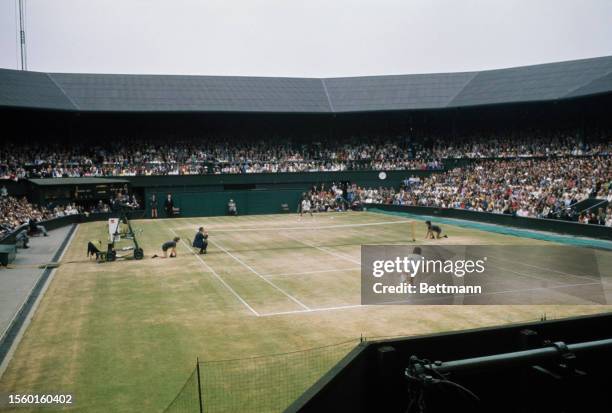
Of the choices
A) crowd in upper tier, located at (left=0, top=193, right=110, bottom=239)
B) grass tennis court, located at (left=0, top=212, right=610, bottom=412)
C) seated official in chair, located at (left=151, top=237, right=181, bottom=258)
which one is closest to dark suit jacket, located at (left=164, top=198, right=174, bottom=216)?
crowd in upper tier, located at (left=0, top=193, right=110, bottom=239)

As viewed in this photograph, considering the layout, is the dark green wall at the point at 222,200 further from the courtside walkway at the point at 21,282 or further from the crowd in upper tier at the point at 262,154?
the courtside walkway at the point at 21,282

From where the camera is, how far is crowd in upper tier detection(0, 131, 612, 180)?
47.0 metres

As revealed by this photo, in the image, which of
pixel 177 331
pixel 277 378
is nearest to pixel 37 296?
pixel 177 331

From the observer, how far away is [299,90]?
202ft

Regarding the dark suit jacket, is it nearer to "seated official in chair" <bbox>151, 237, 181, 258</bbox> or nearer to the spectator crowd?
the spectator crowd

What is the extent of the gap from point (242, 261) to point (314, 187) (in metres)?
29.8

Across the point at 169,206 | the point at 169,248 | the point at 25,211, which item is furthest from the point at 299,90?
the point at 169,248

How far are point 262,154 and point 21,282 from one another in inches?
1500

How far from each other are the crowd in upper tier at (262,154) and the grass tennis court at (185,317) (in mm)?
23344

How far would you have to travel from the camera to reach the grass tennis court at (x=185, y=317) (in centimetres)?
1056

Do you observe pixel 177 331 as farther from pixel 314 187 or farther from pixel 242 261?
pixel 314 187

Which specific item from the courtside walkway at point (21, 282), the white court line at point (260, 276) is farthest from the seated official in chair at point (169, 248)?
the courtside walkway at point (21, 282)

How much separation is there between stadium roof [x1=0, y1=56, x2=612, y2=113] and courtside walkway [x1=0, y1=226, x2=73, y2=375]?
21016 mm

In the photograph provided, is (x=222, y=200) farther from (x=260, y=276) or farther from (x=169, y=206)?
(x=260, y=276)
